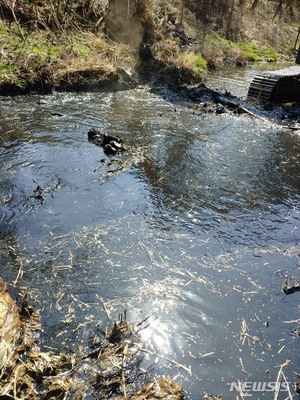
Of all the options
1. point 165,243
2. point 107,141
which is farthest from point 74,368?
point 107,141

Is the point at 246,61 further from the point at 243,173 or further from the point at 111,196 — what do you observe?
the point at 111,196

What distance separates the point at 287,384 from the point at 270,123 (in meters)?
9.42

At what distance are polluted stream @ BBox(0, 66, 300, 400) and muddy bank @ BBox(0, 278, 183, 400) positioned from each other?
12cm

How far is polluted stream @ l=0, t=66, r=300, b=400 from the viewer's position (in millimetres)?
3693

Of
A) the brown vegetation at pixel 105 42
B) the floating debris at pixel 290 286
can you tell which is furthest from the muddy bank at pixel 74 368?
the brown vegetation at pixel 105 42

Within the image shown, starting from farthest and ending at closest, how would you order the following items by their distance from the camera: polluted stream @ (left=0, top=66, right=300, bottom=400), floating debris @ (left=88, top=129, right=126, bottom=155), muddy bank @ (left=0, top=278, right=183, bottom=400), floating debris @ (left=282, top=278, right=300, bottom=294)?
floating debris @ (left=88, top=129, right=126, bottom=155) < floating debris @ (left=282, top=278, right=300, bottom=294) < polluted stream @ (left=0, top=66, right=300, bottom=400) < muddy bank @ (left=0, top=278, right=183, bottom=400)

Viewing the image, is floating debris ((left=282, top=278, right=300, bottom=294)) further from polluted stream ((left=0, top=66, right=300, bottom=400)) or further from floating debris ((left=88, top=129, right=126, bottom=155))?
floating debris ((left=88, top=129, right=126, bottom=155))

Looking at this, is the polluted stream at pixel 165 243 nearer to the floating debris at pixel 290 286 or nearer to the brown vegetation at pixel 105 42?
the floating debris at pixel 290 286

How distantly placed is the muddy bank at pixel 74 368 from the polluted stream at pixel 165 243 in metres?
0.12

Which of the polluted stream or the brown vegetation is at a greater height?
the brown vegetation

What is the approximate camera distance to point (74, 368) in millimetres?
3293

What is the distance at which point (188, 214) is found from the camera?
236 inches

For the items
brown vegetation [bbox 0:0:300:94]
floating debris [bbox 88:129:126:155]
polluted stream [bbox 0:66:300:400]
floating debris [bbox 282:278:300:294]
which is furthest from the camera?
brown vegetation [bbox 0:0:300:94]

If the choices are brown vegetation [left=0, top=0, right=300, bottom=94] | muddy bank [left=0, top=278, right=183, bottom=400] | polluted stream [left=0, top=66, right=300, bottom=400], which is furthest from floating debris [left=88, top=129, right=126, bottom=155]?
muddy bank [left=0, top=278, right=183, bottom=400]
